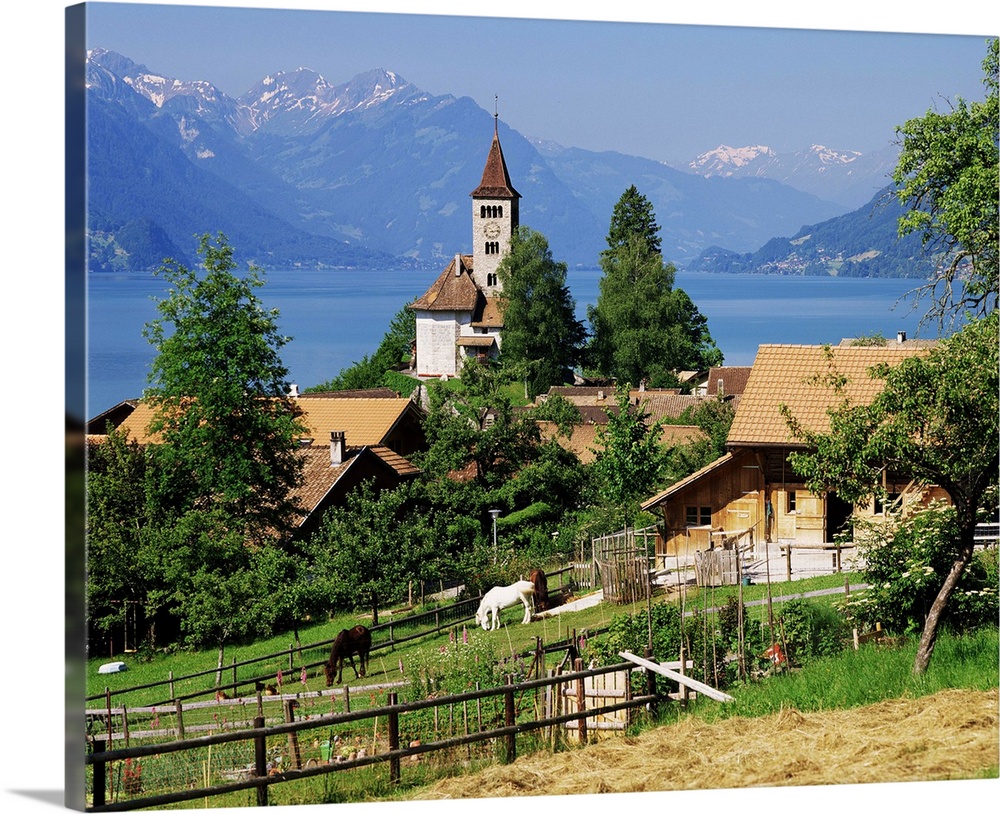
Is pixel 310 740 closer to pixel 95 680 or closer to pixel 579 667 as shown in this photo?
pixel 579 667

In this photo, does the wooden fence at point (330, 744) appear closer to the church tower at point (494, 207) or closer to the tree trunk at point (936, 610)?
the tree trunk at point (936, 610)

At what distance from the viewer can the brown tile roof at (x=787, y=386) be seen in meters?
10.1

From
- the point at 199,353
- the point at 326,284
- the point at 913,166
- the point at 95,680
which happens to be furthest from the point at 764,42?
the point at 199,353

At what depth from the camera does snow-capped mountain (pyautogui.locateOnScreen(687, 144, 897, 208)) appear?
9.54 meters

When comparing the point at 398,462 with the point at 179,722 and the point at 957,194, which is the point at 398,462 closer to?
the point at 179,722

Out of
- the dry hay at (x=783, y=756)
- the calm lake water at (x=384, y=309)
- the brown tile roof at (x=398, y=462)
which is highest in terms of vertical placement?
the calm lake water at (x=384, y=309)

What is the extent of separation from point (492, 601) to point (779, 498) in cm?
252

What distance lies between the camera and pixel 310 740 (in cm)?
836

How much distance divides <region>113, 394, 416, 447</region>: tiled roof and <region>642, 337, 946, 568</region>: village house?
8602 mm

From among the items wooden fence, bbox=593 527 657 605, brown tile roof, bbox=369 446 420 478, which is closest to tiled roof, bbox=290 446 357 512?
brown tile roof, bbox=369 446 420 478

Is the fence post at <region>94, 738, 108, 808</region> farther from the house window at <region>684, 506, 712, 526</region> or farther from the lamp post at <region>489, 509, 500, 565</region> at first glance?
the lamp post at <region>489, 509, 500, 565</region>

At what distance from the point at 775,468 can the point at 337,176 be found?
170 inches

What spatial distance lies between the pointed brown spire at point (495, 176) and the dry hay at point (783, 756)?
15.5 ft

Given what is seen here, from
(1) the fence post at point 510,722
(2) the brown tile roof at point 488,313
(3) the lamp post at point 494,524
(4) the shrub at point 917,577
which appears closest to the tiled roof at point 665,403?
(3) the lamp post at point 494,524
